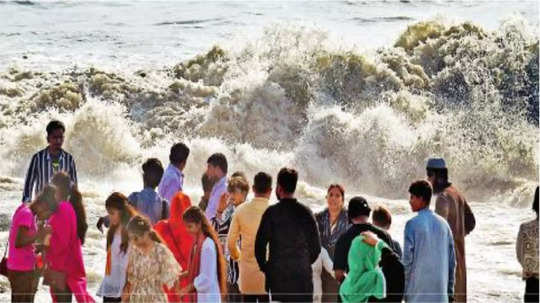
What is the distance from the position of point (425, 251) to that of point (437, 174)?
3.33 ft

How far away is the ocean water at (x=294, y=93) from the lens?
21219mm

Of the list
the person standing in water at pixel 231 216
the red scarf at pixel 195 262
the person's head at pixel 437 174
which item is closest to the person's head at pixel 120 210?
the red scarf at pixel 195 262

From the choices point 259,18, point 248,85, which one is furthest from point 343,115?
point 259,18

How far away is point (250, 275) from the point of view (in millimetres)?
8312

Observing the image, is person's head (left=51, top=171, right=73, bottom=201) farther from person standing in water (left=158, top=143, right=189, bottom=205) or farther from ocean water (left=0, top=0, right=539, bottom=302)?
ocean water (left=0, top=0, right=539, bottom=302)

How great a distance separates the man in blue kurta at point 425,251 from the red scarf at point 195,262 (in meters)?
1.24

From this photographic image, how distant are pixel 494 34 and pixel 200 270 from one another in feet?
61.0

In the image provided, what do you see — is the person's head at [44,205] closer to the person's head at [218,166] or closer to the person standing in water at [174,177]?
the person standing in water at [174,177]

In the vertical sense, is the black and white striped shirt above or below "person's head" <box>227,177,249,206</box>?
above

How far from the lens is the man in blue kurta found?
7.89 metres

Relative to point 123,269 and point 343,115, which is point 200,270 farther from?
point 343,115

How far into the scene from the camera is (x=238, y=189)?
879cm

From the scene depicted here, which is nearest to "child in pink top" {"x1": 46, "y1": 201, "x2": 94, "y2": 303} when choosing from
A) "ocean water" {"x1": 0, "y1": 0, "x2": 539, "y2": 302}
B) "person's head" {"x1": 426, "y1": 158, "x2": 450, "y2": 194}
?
"person's head" {"x1": 426, "y1": 158, "x2": 450, "y2": 194}

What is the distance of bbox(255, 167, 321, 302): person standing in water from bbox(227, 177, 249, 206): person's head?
0.92 metres
